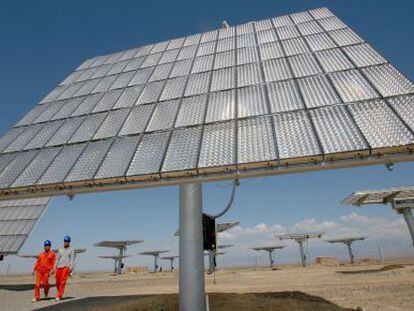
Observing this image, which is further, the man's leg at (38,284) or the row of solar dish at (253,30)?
the man's leg at (38,284)

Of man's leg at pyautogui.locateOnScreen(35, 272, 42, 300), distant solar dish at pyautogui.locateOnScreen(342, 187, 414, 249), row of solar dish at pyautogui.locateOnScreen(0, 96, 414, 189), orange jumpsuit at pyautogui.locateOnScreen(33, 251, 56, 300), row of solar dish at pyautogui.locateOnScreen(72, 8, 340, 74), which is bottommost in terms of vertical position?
man's leg at pyautogui.locateOnScreen(35, 272, 42, 300)

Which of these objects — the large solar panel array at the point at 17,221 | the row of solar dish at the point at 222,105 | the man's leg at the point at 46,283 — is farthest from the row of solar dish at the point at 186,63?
the large solar panel array at the point at 17,221

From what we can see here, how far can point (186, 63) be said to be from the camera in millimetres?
10844

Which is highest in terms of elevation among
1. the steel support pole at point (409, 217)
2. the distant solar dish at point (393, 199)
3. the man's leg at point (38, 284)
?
the distant solar dish at point (393, 199)

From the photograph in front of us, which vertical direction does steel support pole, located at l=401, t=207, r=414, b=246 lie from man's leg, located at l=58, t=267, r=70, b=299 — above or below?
above

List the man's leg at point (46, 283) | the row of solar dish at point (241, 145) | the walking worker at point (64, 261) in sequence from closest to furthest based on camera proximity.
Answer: the row of solar dish at point (241, 145)
the walking worker at point (64, 261)
the man's leg at point (46, 283)

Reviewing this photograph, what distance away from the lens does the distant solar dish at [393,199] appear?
2092 cm

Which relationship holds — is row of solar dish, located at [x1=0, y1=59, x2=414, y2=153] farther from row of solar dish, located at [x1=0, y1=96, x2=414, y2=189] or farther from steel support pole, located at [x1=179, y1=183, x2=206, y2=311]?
steel support pole, located at [x1=179, y1=183, x2=206, y2=311]

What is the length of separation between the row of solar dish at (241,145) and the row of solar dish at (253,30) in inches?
208

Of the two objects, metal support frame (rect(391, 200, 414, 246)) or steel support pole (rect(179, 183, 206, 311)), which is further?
metal support frame (rect(391, 200, 414, 246))

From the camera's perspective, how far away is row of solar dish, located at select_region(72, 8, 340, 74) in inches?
430

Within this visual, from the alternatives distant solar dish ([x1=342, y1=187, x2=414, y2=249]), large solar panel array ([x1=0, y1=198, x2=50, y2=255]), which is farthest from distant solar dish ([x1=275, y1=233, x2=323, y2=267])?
large solar panel array ([x1=0, y1=198, x2=50, y2=255])

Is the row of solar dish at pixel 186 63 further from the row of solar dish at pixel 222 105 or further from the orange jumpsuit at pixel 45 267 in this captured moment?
the orange jumpsuit at pixel 45 267

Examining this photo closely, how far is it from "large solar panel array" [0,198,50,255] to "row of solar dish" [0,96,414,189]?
42.1ft
